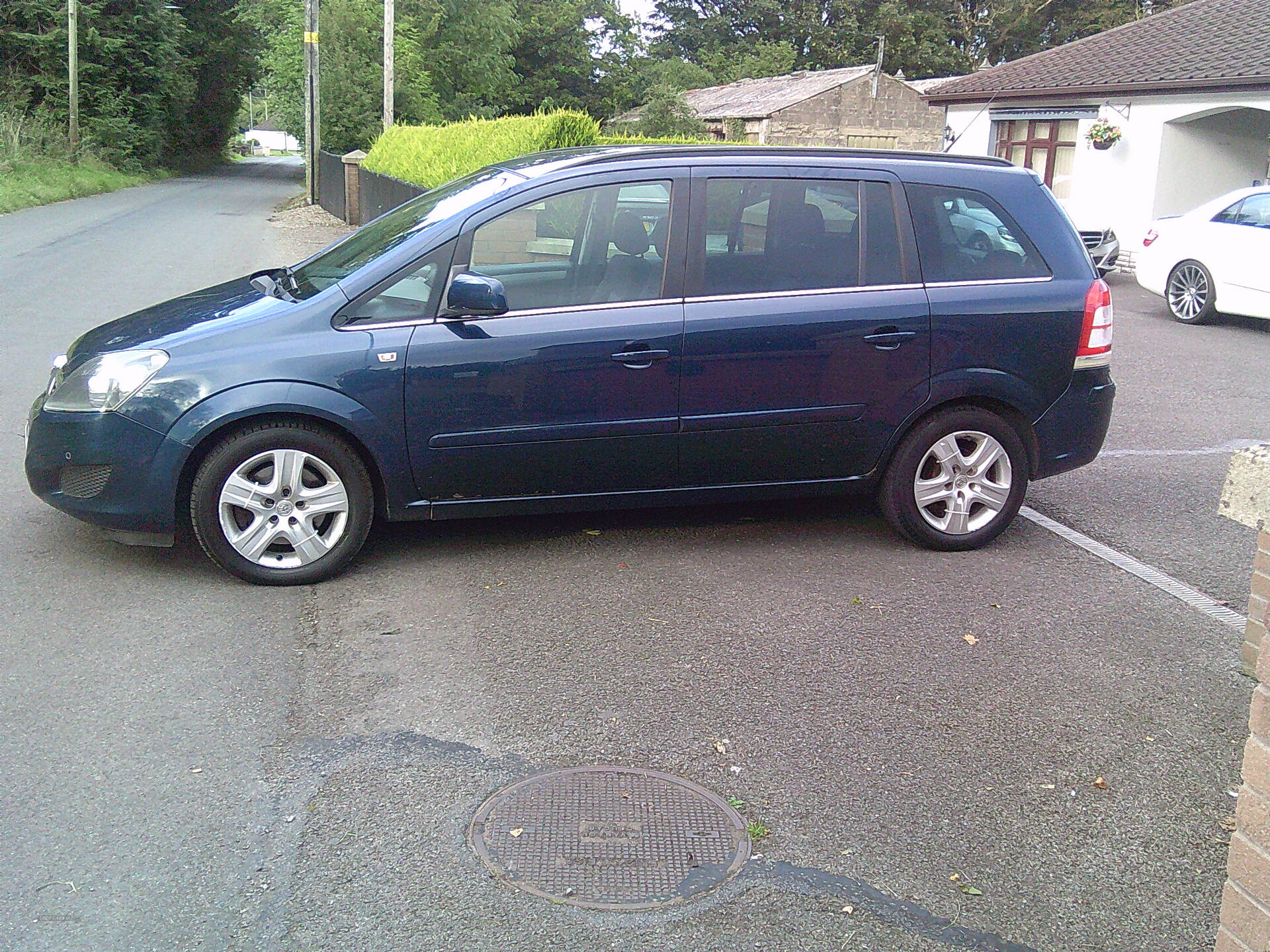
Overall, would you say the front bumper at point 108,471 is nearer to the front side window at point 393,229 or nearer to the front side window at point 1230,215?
the front side window at point 393,229

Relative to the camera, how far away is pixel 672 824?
3533 millimetres

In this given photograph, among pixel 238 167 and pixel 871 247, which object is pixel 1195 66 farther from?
pixel 238 167

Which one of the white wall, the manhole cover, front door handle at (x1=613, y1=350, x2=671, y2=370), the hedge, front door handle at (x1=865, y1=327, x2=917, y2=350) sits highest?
the white wall

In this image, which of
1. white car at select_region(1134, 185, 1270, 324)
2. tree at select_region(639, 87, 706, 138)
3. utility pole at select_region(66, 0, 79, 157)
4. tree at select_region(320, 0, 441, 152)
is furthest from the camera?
utility pole at select_region(66, 0, 79, 157)

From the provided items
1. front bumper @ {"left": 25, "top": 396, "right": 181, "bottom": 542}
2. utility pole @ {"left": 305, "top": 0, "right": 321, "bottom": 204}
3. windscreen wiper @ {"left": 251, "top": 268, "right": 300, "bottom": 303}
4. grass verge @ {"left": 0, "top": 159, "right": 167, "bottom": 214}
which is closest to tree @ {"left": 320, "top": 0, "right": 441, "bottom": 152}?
utility pole @ {"left": 305, "top": 0, "right": 321, "bottom": 204}

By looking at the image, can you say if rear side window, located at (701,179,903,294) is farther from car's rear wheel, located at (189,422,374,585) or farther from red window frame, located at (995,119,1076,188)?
red window frame, located at (995,119,1076,188)

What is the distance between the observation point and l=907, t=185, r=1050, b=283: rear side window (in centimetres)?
585

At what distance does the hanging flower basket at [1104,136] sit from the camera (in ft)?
73.1

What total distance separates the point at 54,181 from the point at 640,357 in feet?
105

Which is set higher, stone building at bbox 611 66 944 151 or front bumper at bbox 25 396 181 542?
stone building at bbox 611 66 944 151

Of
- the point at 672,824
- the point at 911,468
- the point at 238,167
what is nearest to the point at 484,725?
the point at 672,824

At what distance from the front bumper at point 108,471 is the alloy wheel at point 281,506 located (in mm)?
258

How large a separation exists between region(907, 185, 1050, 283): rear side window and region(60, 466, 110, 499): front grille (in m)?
3.75

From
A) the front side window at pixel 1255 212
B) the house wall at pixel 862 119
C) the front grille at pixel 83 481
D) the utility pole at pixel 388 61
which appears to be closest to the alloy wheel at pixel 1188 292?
the front side window at pixel 1255 212
